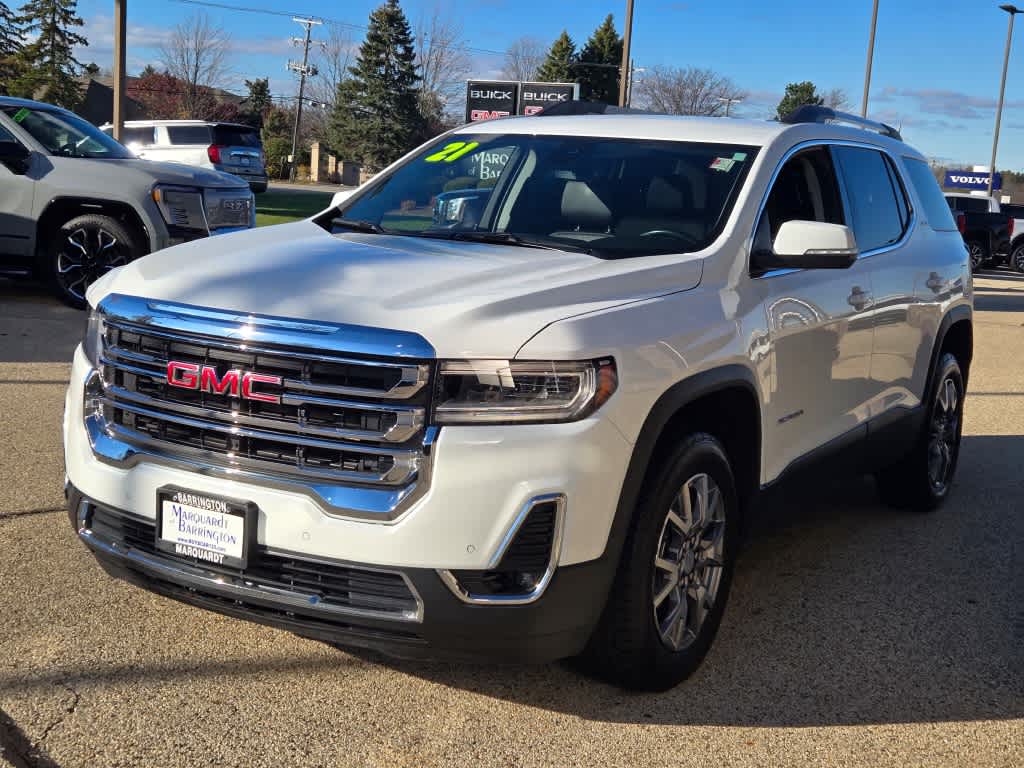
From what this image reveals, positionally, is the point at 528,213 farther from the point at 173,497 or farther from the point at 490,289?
the point at 173,497

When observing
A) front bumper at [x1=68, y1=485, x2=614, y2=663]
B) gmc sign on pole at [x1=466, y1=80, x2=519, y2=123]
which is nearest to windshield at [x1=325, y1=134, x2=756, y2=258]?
front bumper at [x1=68, y1=485, x2=614, y2=663]

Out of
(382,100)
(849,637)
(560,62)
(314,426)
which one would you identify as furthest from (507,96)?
(560,62)

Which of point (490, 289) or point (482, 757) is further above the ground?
point (490, 289)

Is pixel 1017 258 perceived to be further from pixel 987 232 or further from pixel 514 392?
pixel 514 392

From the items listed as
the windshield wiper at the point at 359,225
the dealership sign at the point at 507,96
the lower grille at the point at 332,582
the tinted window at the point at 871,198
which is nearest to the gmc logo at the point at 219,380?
the lower grille at the point at 332,582

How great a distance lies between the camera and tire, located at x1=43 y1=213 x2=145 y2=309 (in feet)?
36.0

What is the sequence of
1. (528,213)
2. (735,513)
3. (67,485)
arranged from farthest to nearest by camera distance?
(528,213) → (735,513) → (67,485)

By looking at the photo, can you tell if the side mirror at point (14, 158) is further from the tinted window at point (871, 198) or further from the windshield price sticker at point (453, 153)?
the tinted window at point (871, 198)

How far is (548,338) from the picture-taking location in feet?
10.6

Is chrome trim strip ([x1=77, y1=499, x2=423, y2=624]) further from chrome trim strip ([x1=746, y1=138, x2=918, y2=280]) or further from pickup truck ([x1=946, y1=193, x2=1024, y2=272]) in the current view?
pickup truck ([x1=946, y1=193, x2=1024, y2=272])

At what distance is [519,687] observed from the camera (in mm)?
3773

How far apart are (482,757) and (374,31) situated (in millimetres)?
66954

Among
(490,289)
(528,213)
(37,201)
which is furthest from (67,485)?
(37,201)

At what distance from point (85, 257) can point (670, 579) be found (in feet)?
28.7
